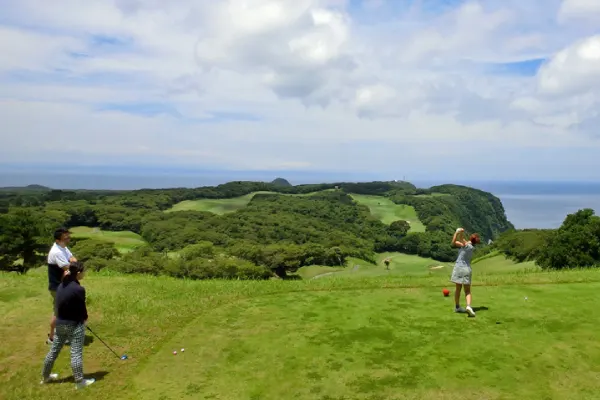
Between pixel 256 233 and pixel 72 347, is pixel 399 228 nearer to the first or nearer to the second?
pixel 256 233

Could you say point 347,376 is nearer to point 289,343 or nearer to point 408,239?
point 289,343

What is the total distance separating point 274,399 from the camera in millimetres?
8688

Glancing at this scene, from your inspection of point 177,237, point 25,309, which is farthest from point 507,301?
point 177,237

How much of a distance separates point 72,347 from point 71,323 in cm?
53

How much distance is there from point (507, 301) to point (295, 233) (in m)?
150

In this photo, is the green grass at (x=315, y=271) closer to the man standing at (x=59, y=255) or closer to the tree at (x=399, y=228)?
the tree at (x=399, y=228)

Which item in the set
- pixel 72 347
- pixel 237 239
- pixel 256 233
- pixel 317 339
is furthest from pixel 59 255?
pixel 256 233

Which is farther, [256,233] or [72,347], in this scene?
[256,233]

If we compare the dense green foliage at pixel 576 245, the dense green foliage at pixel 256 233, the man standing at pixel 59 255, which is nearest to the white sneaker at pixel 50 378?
the man standing at pixel 59 255

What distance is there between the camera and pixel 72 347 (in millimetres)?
9555

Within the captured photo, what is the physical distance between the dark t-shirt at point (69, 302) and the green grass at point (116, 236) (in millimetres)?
114987

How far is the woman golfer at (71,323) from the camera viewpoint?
9.45 metres

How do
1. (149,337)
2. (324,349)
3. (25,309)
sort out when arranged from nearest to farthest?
(324,349) → (149,337) → (25,309)

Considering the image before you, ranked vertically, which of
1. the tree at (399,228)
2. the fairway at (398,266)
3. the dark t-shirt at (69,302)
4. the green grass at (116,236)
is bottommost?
the fairway at (398,266)
